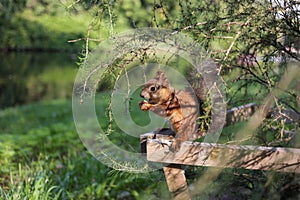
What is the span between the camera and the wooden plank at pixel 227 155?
5.47ft

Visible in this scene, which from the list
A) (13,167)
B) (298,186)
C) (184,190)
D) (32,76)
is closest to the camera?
(298,186)

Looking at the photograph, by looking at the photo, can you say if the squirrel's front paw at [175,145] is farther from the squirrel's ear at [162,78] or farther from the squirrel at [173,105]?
the squirrel's ear at [162,78]

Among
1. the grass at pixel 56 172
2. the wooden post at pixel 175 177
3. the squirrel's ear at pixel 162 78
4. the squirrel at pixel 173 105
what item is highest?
the squirrel's ear at pixel 162 78

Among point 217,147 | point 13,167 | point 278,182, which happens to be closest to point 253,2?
point 217,147

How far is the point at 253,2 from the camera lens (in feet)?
6.23

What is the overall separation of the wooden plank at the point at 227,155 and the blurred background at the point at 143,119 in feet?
0.22

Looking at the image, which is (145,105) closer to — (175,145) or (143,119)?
(175,145)

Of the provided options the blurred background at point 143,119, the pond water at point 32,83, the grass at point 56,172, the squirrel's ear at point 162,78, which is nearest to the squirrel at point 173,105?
the squirrel's ear at point 162,78

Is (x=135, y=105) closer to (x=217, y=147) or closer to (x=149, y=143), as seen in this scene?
(x=149, y=143)

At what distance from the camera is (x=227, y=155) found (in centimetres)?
175

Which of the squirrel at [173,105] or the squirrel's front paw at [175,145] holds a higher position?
the squirrel at [173,105]

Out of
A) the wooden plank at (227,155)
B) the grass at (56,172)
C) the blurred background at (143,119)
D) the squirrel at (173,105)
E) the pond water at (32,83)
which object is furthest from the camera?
the pond water at (32,83)

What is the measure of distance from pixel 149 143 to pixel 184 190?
0.95 ft

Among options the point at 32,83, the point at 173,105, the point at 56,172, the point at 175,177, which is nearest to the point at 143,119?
the point at 56,172
